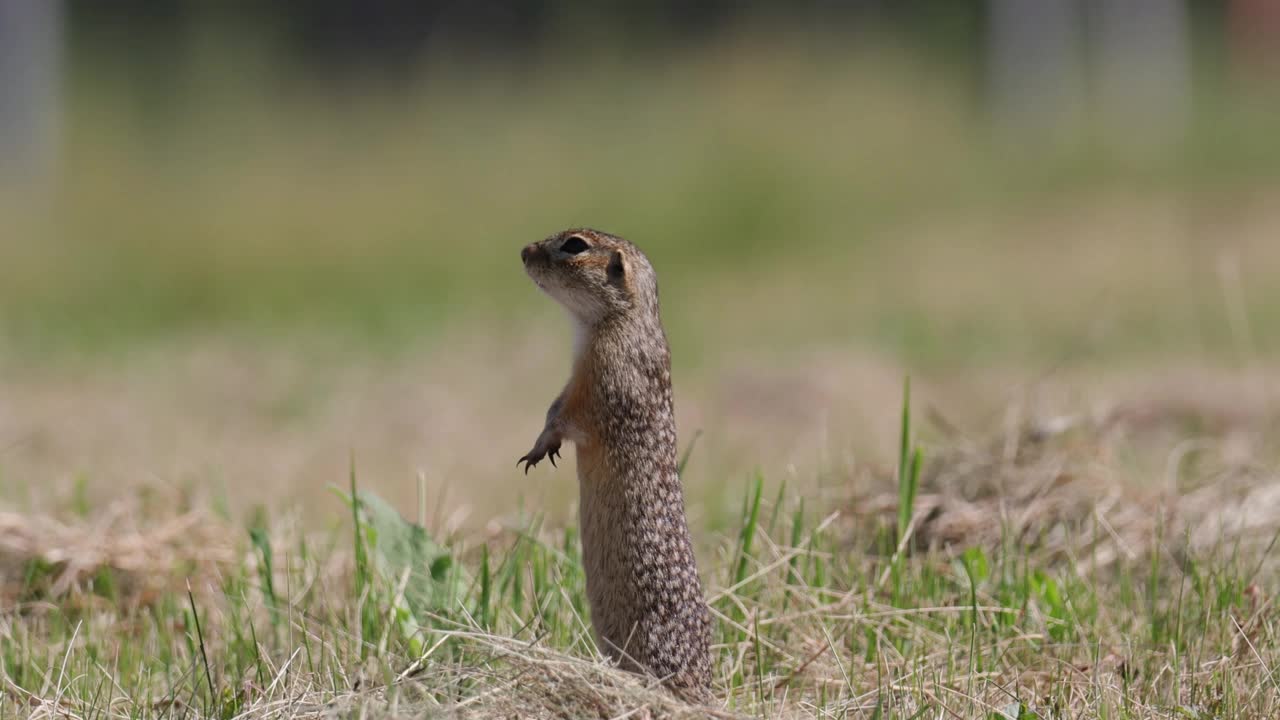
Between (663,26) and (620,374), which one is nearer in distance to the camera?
(620,374)

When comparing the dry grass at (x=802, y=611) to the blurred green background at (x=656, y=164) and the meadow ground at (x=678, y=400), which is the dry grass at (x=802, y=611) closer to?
the meadow ground at (x=678, y=400)

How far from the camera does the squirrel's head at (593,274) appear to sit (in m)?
2.74

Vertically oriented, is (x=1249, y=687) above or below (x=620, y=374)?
below

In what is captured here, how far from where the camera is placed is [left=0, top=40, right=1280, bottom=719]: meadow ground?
294 cm

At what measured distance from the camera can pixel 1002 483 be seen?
407 centimetres

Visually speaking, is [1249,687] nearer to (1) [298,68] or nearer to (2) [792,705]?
(2) [792,705]

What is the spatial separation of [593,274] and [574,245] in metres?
0.08

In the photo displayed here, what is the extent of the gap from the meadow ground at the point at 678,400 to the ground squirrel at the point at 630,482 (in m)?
0.16

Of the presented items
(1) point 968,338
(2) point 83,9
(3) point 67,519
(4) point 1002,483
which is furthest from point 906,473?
(2) point 83,9

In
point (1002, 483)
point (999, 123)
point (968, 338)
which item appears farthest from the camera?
point (999, 123)

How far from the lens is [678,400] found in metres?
6.92

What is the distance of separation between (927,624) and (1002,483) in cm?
103

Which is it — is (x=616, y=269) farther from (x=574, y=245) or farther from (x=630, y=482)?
(x=630, y=482)

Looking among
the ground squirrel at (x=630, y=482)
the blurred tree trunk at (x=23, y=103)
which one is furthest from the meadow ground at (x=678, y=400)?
the blurred tree trunk at (x=23, y=103)
